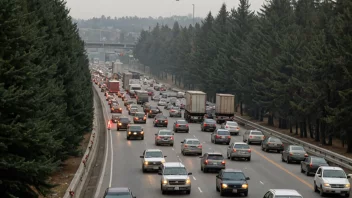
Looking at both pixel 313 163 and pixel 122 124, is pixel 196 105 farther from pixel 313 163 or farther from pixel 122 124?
pixel 313 163

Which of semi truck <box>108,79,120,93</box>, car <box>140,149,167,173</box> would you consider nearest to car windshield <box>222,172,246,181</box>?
car <box>140,149,167,173</box>

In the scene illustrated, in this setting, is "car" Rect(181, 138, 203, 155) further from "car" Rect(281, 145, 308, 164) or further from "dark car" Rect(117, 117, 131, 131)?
"dark car" Rect(117, 117, 131, 131)

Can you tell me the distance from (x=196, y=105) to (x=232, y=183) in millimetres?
54747

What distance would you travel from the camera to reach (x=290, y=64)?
265 feet

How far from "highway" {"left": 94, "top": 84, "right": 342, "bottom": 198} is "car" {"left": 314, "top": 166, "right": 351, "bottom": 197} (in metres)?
0.83

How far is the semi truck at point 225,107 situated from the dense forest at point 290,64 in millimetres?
4158

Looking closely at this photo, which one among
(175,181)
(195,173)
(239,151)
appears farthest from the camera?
(239,151)

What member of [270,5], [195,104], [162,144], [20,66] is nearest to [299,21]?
[270,5]

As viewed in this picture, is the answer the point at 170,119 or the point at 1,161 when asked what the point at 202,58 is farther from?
the point at 1,161

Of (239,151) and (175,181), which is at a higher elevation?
(175,181)

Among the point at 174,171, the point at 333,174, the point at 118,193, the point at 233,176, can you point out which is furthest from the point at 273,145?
the point at 118,193

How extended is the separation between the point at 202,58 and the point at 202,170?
104 m

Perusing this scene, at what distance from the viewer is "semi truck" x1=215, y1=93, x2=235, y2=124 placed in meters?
85.1

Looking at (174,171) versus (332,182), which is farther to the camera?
(174,171)
